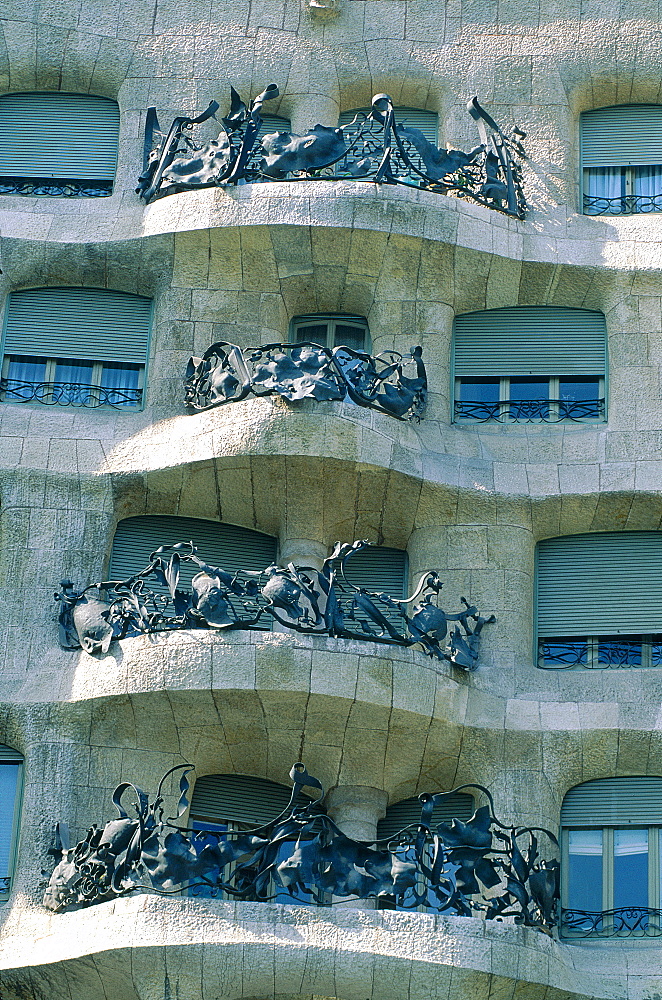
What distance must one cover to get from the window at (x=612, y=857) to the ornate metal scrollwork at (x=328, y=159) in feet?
22.1

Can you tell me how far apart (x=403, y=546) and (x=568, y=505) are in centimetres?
185

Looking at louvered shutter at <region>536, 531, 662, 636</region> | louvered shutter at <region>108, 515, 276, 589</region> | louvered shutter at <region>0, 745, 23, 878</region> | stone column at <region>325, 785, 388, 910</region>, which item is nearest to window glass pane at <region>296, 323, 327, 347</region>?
louvered shutter at <region>108, 515, 276, 589</region>

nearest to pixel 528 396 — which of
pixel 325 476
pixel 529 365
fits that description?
pixel 529 365

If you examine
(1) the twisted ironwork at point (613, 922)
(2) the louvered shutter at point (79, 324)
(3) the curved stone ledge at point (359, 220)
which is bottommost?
(1) the twisted ironwork at point (613, 922)

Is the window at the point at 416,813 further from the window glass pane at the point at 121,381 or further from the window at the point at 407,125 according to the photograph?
the window at the point at 407,125

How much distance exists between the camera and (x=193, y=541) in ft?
72.6

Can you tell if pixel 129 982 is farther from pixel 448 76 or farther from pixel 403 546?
pixel 448 76

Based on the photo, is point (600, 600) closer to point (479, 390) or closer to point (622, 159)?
point (479, 390)

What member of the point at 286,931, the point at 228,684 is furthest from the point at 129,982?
the point at 228,684

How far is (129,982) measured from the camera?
18.6 metres

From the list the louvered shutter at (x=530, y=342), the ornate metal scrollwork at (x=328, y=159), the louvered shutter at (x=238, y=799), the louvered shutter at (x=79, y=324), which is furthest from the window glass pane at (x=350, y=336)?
the louvered shutter at (x=238, y=799)

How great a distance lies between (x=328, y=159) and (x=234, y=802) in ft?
23.6

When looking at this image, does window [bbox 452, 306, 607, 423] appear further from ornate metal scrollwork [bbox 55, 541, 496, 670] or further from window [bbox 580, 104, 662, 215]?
ornate metal scrollwork [bbox 55, 541, 496, 670]

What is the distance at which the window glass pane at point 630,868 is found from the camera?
66.3 ft
